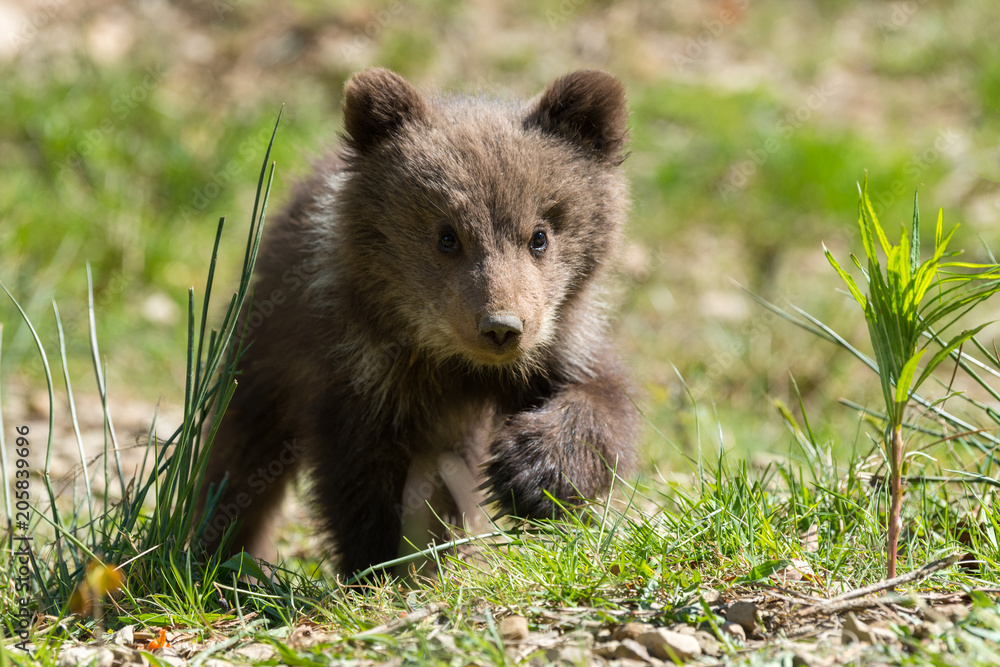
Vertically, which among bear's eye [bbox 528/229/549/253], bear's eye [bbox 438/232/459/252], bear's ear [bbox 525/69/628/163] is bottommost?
bear's eye [bbox 438/232/459/252]

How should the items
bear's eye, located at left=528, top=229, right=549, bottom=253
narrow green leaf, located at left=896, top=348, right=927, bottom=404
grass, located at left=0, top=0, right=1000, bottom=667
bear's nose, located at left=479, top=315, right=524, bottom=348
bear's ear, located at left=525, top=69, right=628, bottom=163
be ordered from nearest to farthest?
1. narrow green leaf, located at left=896, top=348, right=927, bottom=404
2. grass, located at left=0, top=0, right=1000, bottom=667
3. bear's nose, located at left=479, top=315, right=524, bottom=348
4. bear's eye, located at left=528, top=229, right=549, bottom=253
5. bear's ear, located at left=525, top=69, right=628, bottom=163

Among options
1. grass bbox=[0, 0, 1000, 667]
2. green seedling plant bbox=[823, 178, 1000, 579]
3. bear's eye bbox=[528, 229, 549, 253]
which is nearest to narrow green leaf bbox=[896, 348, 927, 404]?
green seedling plant bbox=[823, 178, 1000, 579]

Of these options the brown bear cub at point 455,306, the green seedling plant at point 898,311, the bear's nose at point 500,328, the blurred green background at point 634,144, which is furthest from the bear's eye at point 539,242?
the blurred green background at point 634,144

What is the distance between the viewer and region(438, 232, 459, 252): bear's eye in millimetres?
3793

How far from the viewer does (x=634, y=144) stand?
6535mm

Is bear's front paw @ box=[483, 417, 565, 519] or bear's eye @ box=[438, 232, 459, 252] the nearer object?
bear's front paw @ box=[483, 417, 565, 519]

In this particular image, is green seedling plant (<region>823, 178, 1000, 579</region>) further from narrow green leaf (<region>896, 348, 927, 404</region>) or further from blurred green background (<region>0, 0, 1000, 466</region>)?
blurred green background (<region>0, 0, 1000, 466</region>)

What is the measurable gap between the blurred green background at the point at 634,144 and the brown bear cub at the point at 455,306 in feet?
5.04

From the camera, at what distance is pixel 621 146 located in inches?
170

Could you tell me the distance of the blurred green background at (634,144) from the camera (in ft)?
23.2

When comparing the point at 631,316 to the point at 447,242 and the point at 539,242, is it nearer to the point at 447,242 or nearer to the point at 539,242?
the point at 539,242

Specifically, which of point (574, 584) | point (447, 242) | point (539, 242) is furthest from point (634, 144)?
point (574, 584)

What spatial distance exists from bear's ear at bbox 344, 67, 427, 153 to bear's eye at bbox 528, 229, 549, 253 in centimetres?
73

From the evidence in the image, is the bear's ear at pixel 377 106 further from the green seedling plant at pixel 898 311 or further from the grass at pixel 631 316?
the green seedling plant at pixel 898 311
